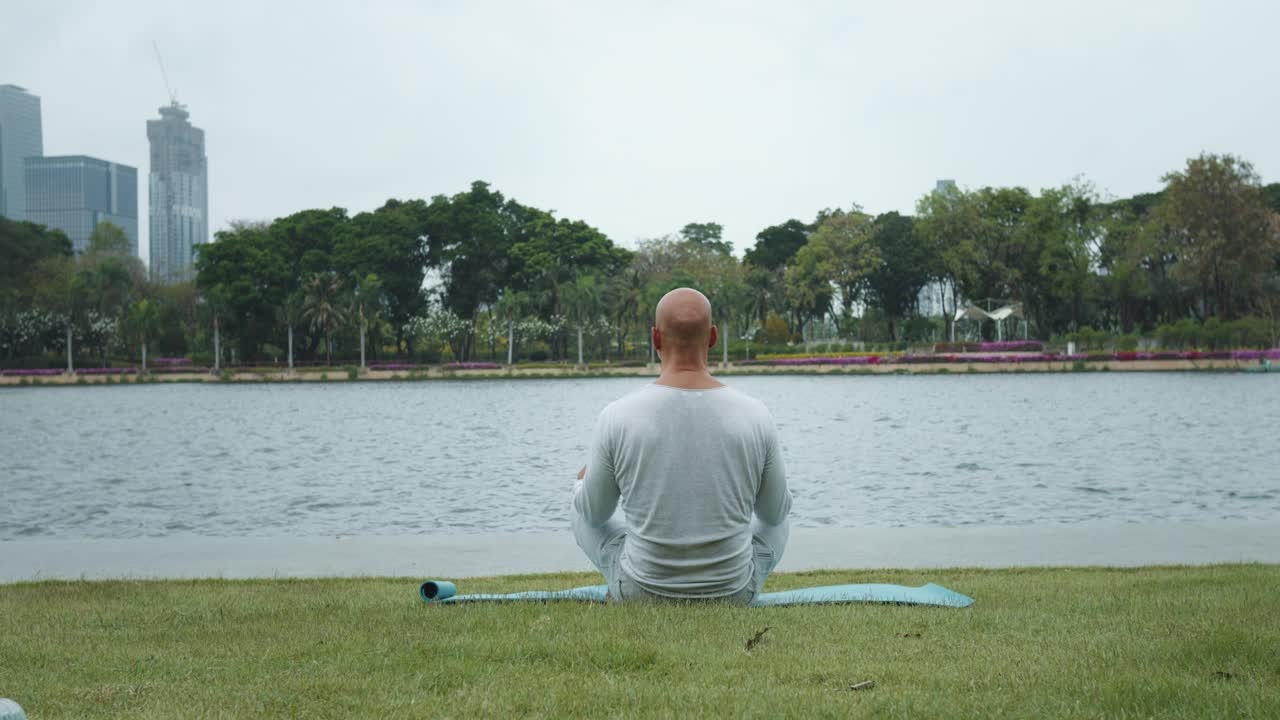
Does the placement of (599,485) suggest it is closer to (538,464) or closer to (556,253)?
(538,464)

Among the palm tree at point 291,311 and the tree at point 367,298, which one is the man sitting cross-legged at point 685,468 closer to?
the tree at point 367,298

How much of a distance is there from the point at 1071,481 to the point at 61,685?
11591 millimetres

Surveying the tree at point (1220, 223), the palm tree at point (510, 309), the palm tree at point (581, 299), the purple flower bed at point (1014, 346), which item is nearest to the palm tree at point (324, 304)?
the palm tree at point (510, 309)

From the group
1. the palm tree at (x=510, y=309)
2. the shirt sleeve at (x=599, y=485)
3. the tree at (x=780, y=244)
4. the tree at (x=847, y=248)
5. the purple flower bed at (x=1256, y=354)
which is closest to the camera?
the shirt sleeve at (x=599, y=485)

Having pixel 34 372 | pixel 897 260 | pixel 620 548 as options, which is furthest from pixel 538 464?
pixel 34 372

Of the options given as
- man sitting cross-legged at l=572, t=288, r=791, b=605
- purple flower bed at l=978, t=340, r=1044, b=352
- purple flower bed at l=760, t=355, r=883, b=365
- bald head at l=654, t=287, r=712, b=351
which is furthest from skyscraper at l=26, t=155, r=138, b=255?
bald head at l=654, t=287, r=712, b=351

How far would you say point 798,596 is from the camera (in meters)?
4.65

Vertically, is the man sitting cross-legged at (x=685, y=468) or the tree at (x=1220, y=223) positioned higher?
the tree at (x=1220, y=223)

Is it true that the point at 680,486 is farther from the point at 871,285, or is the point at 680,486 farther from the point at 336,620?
the point at 871,285

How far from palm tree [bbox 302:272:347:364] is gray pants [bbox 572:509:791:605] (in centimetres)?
5757

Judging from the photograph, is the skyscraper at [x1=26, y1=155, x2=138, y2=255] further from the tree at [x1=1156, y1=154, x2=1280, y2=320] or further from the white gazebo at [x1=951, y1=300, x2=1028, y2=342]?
the tree at [x1=1156, y1=154, x2=1280, y2=320]

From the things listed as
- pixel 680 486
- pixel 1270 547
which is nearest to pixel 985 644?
pixel 680 486

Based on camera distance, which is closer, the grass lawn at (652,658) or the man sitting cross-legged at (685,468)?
the grass lawn at (652,658)

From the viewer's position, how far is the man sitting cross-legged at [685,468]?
3.97 m
